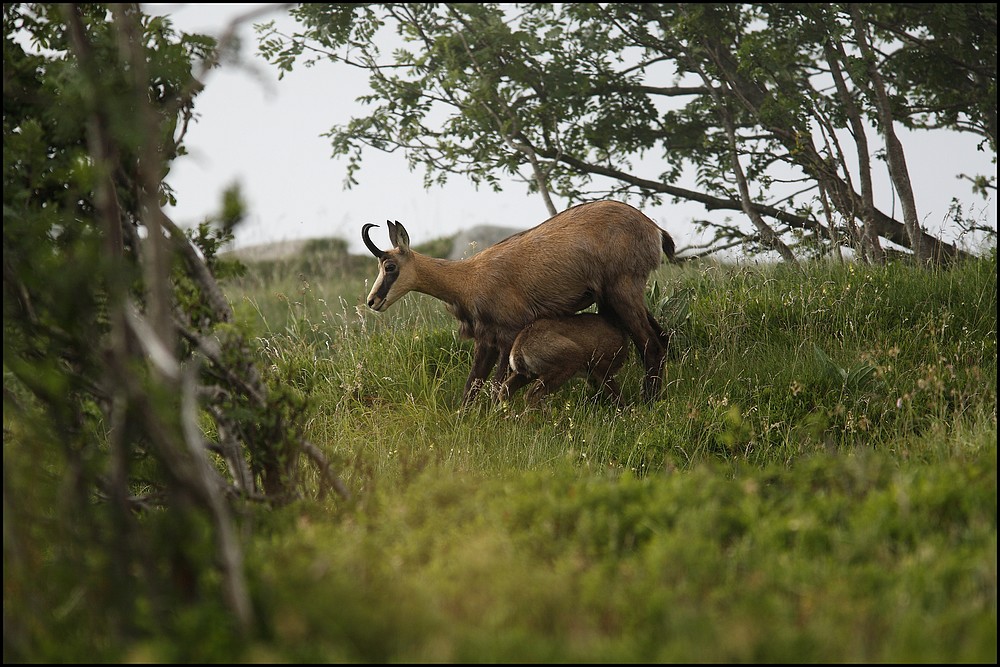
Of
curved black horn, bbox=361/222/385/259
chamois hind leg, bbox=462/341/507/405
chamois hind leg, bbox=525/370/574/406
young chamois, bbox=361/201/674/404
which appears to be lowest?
chamois hind leg, bbox=525/370/574/406

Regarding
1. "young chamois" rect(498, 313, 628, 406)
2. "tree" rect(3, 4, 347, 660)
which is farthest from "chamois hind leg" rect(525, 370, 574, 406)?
"tree" rect(3, 4, 347, 660)

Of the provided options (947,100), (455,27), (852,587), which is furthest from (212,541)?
(947,100)

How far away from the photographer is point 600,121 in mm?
10281

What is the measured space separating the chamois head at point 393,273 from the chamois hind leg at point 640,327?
151cm

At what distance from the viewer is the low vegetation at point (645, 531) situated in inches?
122

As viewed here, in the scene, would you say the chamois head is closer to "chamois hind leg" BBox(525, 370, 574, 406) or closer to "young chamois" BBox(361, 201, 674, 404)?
"young chamois" BBox(361, 201, 674, 404)

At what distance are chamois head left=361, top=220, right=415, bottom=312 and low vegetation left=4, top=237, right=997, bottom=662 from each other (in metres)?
0.74

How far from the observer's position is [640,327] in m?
7.18

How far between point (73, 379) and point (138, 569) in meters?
0.85

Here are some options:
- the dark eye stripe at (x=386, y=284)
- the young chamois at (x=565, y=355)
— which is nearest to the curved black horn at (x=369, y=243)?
the dark eye stripe at (x=386, y=284)

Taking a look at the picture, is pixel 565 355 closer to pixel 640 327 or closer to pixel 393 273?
pixel 640 327

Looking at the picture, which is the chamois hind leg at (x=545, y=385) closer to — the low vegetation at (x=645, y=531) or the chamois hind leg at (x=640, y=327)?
the low vegetation at (x=645, y=531)

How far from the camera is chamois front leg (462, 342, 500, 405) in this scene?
714cm

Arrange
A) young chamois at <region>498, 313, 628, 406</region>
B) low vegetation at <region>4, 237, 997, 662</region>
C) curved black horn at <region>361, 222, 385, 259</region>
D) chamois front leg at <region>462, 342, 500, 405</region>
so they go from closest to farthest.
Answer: low vegetation at <region>4, 237, 997, 662</region>, curved black horn at <region>361, 222, 385, 259</region>, young chamois at <region>498, 313, 628, 406</region>, chamois front leg at <region>462, 342, 500, 405</region>
